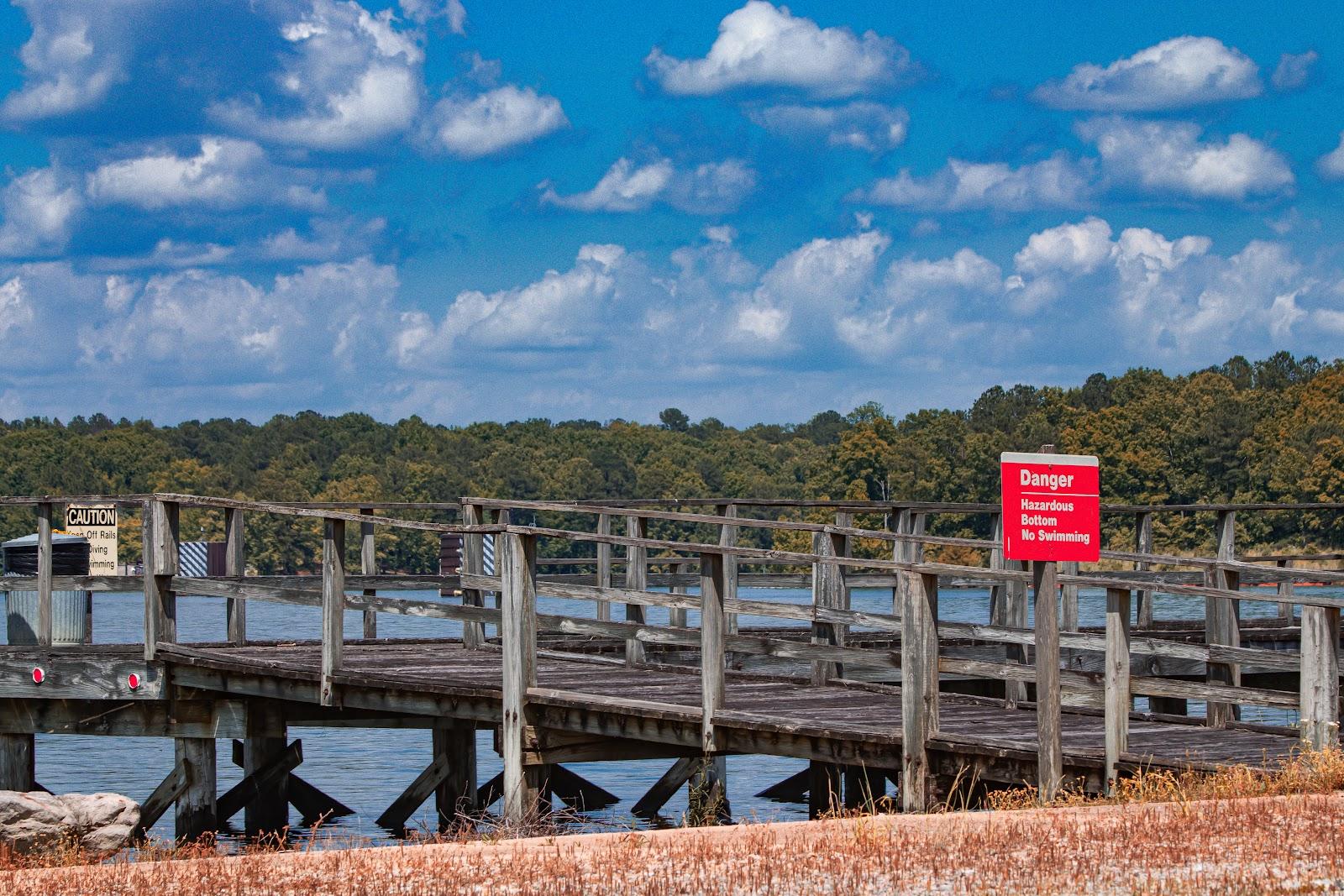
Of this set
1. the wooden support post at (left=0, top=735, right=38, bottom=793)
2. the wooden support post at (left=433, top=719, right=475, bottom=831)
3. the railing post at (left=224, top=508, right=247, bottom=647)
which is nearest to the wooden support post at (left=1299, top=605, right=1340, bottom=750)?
the wooden support post at (left=433, top=719, right=475, bottom=831)

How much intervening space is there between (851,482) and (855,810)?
118 m

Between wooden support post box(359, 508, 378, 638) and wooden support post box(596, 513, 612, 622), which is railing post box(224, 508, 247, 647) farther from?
wooden support post box(596, 513, 612, 622)

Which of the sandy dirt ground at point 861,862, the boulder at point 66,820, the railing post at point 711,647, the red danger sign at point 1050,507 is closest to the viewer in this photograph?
the sandy dirt ground at point 861,862

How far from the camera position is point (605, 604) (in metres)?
17.9

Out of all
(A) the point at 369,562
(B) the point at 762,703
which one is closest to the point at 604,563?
(A) the point at 369,562

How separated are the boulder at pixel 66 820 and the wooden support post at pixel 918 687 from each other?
4.64 metres

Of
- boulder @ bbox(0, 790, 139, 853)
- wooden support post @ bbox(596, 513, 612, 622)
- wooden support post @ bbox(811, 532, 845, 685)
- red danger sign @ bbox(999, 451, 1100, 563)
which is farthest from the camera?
wooden support post @ bbox(596, 513, 612, 622)

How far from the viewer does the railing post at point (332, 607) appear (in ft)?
47.5

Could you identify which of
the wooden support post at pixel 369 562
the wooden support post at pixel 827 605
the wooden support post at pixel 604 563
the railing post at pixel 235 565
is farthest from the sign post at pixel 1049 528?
the wooden support post at pixel 369 562

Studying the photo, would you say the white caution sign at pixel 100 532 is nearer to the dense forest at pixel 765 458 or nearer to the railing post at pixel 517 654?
the railing post at pixel 517 654

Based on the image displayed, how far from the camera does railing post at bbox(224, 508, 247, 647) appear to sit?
1764 centimetres

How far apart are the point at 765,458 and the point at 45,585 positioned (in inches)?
6284

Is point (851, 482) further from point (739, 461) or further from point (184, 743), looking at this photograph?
point (184, 743)

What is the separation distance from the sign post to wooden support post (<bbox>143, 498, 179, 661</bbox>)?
7.34m
